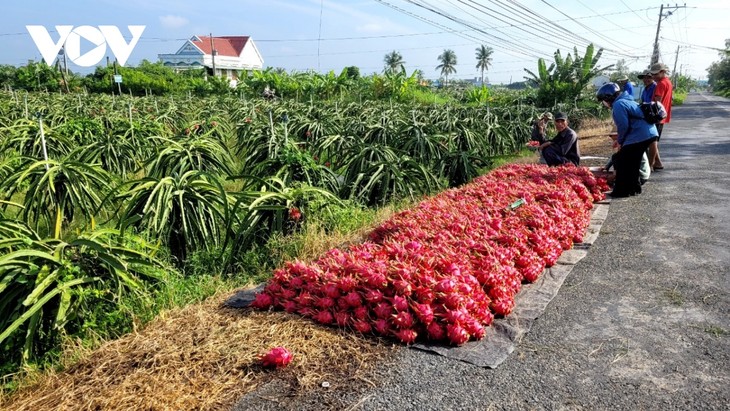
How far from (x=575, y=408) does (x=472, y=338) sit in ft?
2.23

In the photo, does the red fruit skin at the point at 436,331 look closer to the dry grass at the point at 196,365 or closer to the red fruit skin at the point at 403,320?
the red fruit skin at the point at 403,320

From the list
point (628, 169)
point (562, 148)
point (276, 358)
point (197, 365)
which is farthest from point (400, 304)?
point (562, 148)

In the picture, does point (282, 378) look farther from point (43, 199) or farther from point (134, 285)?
point (43, 199)

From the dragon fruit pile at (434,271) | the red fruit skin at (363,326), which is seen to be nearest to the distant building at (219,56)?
the dragon fruit pile at (434,271)

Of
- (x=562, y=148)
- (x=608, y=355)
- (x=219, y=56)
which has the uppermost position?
(x=219, y=56)

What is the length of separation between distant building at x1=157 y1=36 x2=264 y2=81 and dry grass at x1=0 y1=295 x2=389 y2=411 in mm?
50542

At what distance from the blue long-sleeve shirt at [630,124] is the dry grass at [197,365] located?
461cm

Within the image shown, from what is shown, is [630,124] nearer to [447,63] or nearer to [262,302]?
[262,302]

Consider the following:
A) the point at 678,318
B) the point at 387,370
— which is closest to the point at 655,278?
the point at 678,318

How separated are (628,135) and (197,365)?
17.9 feet

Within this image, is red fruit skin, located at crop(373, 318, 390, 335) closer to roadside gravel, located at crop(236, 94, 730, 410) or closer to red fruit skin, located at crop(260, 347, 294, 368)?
roadside gravel, located at crop(236, 94, 730, 410)

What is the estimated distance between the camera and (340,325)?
2826 mm

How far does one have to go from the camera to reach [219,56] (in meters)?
58.1

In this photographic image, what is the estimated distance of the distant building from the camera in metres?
55.8
